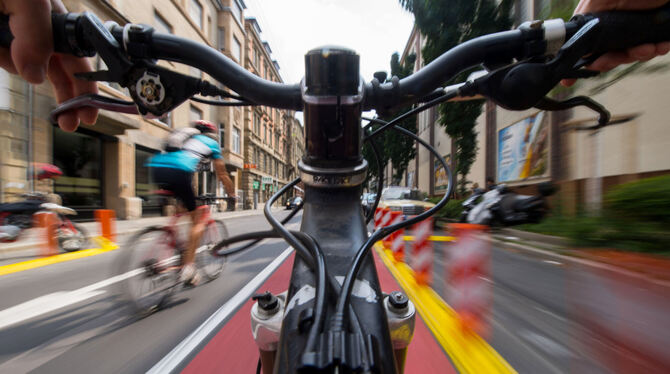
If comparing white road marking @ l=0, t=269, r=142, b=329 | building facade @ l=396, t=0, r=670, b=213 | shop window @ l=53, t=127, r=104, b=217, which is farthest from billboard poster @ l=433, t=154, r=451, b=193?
shop window @ l=53, t=127, r=104, b=217

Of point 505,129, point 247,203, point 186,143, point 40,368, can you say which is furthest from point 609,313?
point 247,203

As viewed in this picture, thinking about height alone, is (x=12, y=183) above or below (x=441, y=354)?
above

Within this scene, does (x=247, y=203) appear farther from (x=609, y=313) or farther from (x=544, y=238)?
(x=609, y=313)

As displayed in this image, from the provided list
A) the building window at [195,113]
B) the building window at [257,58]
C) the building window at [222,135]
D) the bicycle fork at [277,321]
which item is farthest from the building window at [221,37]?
the bicycle fork at [277,321]

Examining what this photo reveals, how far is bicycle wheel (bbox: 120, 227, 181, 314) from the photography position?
2.78 meters

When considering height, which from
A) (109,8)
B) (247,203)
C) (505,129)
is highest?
(109,8)

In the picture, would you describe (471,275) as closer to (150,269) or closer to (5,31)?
(5,31)

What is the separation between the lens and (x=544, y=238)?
277 inches

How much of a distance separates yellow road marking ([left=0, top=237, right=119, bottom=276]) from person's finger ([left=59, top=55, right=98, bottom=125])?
207 inches

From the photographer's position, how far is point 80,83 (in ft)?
2.88

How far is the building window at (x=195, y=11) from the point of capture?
2073 cm

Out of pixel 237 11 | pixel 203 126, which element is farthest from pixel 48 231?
pixel 237 11

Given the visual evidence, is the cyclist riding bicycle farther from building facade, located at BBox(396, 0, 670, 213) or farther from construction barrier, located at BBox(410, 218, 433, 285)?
building facade, located at BBox(396, 0, 670, 213)

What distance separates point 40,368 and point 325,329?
8.54 feet
